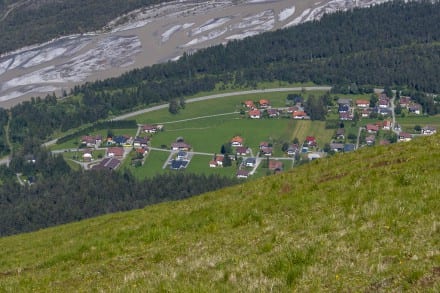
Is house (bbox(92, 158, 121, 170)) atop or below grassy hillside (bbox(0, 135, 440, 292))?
below

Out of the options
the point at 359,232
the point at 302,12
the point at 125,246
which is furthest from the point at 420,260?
the point at 302,12

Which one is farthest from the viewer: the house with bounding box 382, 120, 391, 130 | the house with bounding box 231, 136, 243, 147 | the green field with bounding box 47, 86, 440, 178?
the house with bounding box 382, 120, 391, 130

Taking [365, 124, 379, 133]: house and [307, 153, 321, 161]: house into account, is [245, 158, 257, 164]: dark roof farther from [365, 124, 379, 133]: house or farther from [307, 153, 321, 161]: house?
[365, 124, 379, 133]: house

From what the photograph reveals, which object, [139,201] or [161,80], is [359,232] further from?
[161,80]

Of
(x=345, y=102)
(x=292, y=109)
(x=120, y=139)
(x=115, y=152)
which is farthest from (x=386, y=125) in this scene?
(x=115, y=152)

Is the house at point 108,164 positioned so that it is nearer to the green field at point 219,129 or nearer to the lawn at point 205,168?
the green field at point 219,129

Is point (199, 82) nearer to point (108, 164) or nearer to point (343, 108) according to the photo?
point (343, 108)

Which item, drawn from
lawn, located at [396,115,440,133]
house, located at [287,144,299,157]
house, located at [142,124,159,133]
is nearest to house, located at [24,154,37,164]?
house, located at [142,124,159,133]

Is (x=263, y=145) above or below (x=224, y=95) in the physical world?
below
